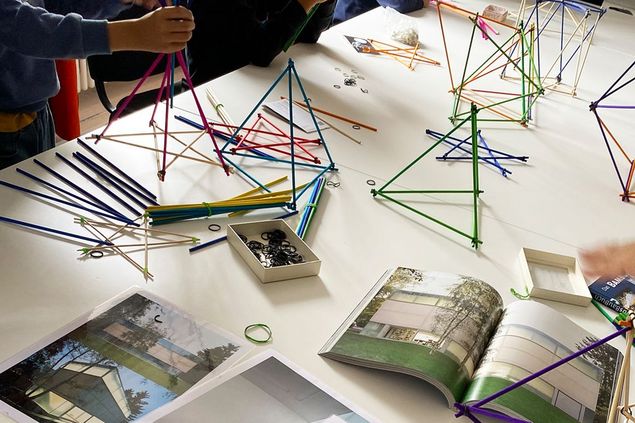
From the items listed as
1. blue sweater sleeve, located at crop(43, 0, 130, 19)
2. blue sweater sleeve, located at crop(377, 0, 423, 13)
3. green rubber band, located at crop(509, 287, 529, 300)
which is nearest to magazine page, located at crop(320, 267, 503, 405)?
green rubber band, located at crop(509, 287, 529, 300)

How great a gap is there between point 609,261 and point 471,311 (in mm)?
500

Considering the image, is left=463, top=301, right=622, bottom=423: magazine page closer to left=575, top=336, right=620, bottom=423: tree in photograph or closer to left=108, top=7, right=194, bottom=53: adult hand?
left=575, top=336, right=620, bottom=423: tree in photograph

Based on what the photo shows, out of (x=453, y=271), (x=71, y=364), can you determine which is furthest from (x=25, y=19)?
(x=453, y=271)

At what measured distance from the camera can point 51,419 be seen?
84cm

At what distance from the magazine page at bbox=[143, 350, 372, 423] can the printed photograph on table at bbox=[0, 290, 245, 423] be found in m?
0.02

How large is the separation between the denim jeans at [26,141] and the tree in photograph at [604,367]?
127cm

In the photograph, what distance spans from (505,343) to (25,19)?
1.03 meters

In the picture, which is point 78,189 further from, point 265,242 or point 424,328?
point 424,328

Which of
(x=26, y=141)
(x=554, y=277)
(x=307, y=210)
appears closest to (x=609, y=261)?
(x=554, y=277)

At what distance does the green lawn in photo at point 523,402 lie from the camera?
94cm

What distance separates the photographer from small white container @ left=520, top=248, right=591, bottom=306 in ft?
4.14

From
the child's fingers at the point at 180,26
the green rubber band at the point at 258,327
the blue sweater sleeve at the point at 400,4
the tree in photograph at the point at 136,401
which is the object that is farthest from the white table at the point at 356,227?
the blue sweater sleeve at the point at 400,4

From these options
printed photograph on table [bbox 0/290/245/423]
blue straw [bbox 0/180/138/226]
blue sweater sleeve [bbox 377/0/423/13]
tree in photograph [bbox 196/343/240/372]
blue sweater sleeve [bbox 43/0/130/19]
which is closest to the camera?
printed photograph on table [bbox 0/290/245/423]

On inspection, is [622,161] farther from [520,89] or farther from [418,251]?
[418,251]
